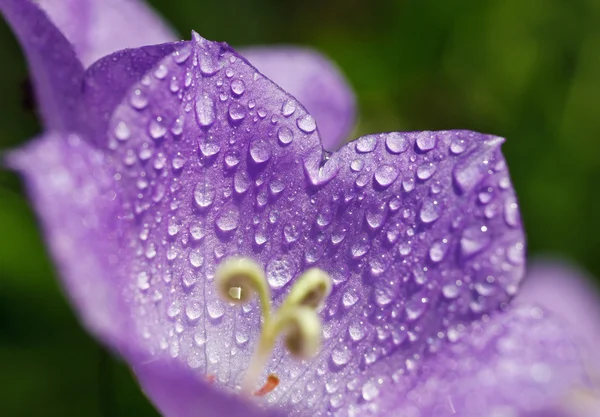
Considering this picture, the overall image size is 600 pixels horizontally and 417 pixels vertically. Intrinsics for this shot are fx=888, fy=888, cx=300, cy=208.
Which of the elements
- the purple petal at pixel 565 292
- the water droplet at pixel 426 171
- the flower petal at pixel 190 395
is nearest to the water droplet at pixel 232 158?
the water droplet at pixel 426 171

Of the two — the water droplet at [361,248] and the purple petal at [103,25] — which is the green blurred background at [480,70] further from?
the water droplet at [361,248]

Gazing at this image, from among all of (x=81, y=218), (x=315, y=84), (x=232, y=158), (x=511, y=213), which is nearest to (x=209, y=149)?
(x=232, y=158)

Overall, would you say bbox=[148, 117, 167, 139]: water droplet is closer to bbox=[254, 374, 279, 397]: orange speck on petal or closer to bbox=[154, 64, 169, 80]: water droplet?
bbox=[154, 64, 169, 80]: water droplet

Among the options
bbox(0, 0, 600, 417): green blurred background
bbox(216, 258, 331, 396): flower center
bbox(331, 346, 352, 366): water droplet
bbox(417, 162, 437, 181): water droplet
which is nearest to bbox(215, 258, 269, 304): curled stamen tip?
bbox(216, 258, 331, 396): flower center

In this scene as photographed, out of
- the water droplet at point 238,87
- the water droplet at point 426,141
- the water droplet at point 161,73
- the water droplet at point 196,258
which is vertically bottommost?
the water droplet at point 196,258

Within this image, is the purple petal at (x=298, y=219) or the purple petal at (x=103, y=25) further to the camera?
the purple petal at (x=103, y=25)

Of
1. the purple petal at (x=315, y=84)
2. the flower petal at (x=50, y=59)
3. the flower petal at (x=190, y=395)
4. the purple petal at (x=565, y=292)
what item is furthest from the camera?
the purple petal at (x=565, y=292)

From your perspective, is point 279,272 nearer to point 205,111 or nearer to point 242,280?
point 242,280
